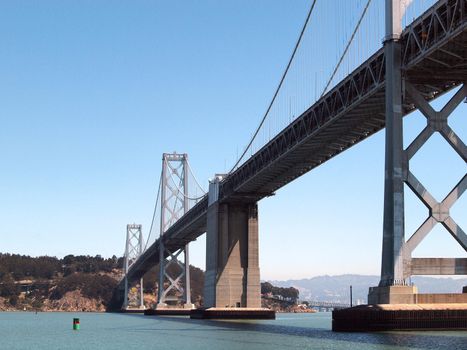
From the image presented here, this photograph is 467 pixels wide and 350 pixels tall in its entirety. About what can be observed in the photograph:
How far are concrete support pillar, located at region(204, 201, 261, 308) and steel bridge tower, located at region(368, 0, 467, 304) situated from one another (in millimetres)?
32802

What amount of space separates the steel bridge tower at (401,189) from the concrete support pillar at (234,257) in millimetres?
32802

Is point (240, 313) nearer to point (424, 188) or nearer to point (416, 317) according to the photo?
point (424, 188)

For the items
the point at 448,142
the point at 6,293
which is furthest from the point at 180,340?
the point at 6,293

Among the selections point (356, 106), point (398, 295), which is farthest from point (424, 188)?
point (356, 106)

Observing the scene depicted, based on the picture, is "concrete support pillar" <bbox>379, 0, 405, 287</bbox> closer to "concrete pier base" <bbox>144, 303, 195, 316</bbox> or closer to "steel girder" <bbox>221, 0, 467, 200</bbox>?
"steel girder" <bbox>221, 0, 467, 200</bbox>

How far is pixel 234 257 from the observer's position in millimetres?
64375

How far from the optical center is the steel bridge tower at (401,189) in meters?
30.1

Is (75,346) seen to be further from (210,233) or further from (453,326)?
(210,233)

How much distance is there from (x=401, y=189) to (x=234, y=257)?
34.7 metres

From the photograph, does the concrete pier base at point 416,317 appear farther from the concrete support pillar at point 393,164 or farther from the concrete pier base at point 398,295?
the concrete support pillar at point 393,164

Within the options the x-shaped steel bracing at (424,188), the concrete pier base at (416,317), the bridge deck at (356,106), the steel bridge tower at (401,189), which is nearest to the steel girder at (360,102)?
the bridge deck at (356,106)

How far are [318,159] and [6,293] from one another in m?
151

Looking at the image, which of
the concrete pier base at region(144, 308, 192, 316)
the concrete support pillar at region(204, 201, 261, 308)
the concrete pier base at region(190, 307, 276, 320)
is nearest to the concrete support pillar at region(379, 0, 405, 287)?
the concrete pier base at region(190, 307, 276, 320)

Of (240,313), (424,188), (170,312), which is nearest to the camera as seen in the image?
(424,188)
